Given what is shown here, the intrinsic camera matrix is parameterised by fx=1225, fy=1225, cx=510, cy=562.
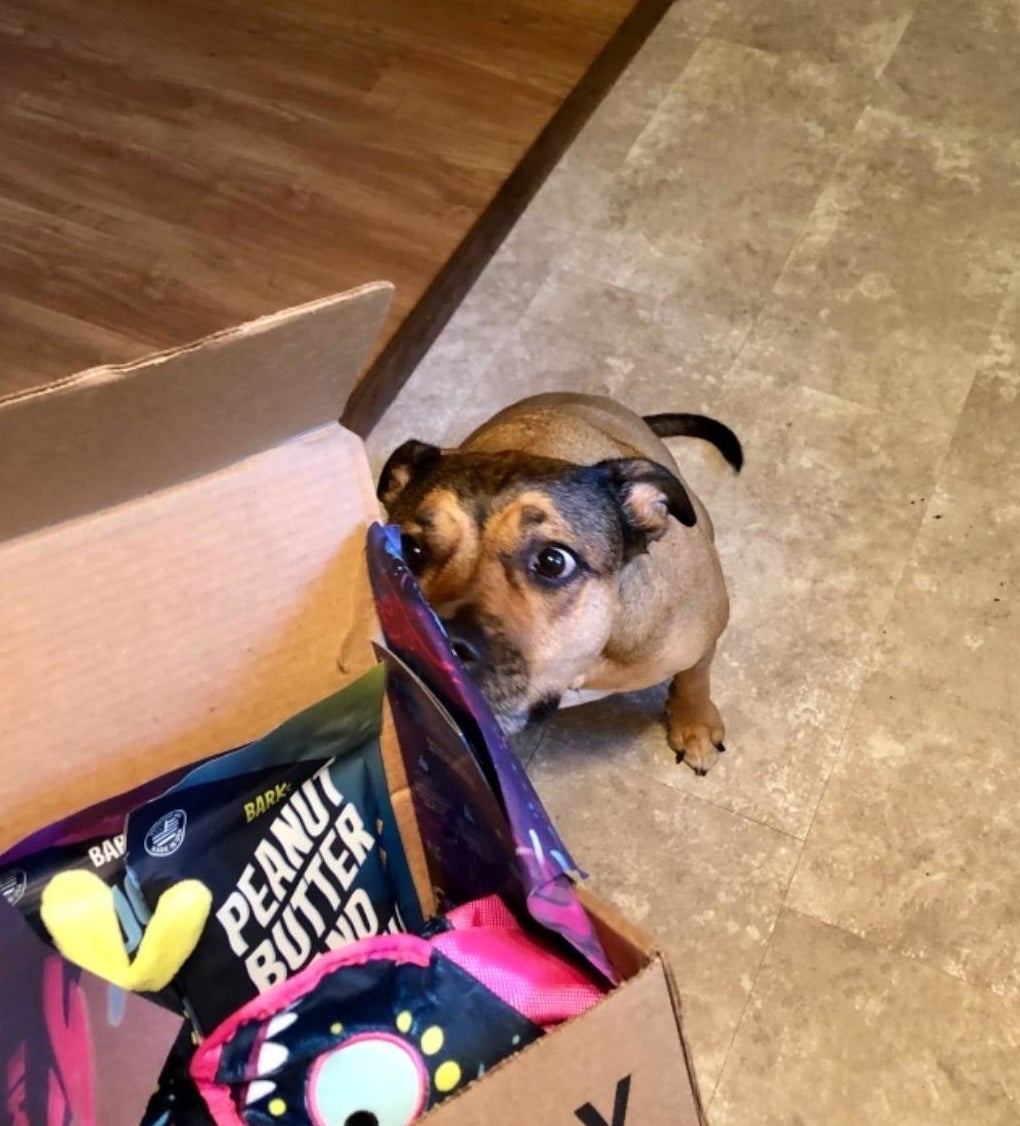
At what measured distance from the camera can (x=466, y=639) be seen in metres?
1.76

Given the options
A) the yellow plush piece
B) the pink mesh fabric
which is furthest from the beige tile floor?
the yellow plush piece

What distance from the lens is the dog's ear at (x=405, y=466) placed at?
2016 millimetres

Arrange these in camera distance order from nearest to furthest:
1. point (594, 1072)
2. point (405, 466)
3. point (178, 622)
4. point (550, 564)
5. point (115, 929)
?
point (594, 1072) → point (115, 929) → point (178, 622) → point (550, 564) → point (405, 466)

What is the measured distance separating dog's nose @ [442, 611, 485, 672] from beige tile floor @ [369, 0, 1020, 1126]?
0.71 metres

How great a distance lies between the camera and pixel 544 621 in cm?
185

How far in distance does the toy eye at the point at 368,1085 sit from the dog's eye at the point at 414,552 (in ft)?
2.84

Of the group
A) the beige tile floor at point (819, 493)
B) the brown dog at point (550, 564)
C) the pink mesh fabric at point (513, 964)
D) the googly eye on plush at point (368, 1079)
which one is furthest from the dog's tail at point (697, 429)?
the googly eye on plush at point (368, 1079)

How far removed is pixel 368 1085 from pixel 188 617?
0.54m

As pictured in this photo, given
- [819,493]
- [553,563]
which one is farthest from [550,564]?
[819,493]

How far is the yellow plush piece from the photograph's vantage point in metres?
1.24

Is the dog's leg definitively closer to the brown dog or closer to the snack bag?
the brown dog

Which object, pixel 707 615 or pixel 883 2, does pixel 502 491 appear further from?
pixel 883 2

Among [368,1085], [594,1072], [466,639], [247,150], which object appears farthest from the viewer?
[247,150]

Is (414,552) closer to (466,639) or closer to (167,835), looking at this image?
(466,639)
